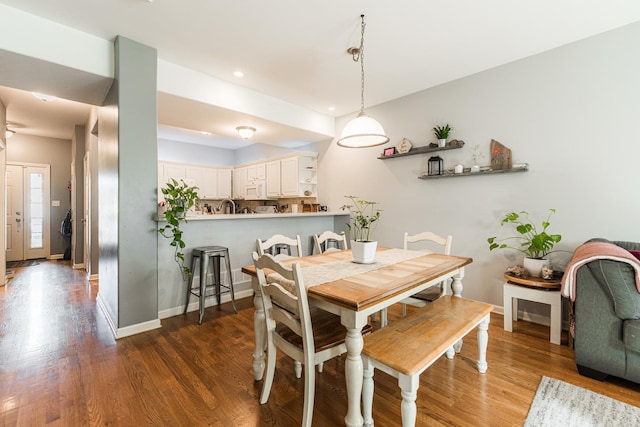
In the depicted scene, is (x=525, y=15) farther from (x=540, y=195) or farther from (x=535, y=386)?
(x=535, y=386)

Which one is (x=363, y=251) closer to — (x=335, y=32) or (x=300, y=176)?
(x=335, y=32)

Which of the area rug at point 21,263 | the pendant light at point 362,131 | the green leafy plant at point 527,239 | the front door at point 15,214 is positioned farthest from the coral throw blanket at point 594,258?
the front door at point 15,214

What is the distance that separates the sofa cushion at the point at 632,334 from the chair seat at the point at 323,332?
1.64 meters

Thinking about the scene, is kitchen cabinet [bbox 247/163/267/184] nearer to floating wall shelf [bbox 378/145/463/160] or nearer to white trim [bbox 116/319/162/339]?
floating wall shelf [bbox 378/145/463/160]

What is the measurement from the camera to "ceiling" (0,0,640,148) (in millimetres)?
2254

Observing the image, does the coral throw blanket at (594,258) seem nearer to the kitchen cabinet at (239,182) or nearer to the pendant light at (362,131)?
the pendant light at (362,131)

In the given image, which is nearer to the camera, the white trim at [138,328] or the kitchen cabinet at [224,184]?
the white trim at [138,328]

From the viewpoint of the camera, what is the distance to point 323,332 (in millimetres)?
1687

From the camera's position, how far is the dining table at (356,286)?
1.39 meters

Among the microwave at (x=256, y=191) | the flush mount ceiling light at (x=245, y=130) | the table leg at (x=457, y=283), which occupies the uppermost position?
the flush mount ceiling light at (x=245, y=130)

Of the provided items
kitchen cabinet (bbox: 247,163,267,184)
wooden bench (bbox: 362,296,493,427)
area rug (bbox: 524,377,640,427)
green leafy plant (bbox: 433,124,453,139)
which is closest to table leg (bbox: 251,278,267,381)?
wooden bench (bbox: 362,296,493,427)

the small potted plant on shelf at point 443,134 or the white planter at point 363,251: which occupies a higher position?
Result: the small potted plant on shelf at point 443,134

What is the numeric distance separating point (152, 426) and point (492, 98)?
13.5 ft

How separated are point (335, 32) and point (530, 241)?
283 centimetres
